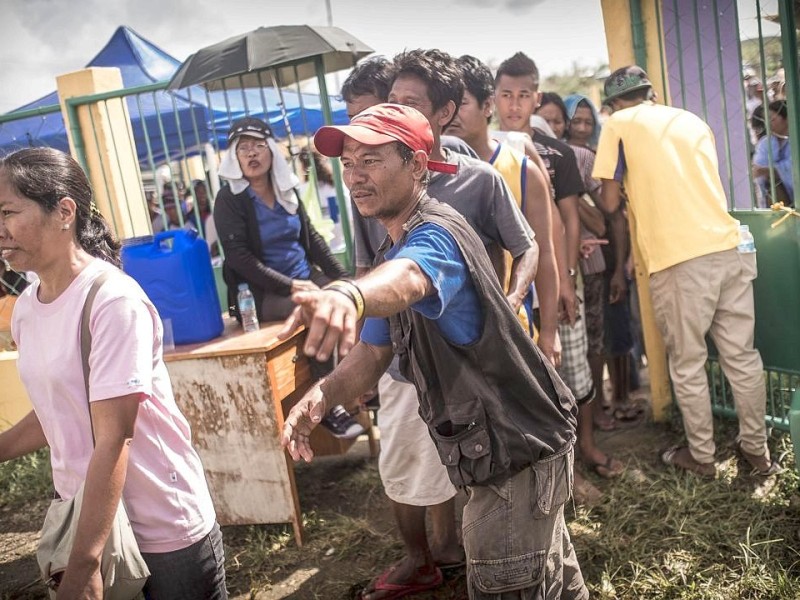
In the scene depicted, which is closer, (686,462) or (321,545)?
(321,545)

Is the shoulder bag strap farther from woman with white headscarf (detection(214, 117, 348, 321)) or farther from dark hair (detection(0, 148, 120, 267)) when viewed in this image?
woman with white headscarf (detection(214, 117, 348, 321))

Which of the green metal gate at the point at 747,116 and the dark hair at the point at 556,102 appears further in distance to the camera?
the dark hair at the point at 556,102

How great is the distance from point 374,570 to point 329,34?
3.29 meters

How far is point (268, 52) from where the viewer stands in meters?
4.48

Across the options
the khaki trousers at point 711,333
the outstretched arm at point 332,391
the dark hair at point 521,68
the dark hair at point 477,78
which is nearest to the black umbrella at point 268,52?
the dark hair at point 521,68

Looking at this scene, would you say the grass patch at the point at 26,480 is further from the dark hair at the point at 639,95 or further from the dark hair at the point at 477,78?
the dark hair at the point at 639,95

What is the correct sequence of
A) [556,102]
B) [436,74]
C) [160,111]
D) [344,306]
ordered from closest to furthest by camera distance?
[344,306], [436,74], [556,102], [160,111]

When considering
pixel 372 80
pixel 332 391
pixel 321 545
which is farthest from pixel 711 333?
pixel 332 391

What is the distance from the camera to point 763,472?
3711mm

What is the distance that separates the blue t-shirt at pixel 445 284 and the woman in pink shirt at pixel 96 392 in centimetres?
72

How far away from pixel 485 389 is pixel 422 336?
21 cm

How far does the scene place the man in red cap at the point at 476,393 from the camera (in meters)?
1.84

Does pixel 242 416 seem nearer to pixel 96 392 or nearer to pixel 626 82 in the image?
pixel 96 392

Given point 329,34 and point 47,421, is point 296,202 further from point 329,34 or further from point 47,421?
point 47,421
